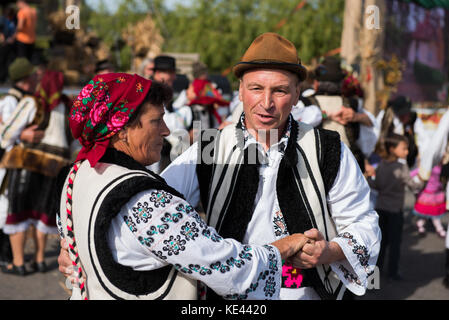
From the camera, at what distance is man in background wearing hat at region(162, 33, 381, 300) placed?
8.00ft

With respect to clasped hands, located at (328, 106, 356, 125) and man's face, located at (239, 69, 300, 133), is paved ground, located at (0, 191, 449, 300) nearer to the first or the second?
clasped hands, located at (328, 106, 356, 125)

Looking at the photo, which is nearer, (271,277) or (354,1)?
(271,277)

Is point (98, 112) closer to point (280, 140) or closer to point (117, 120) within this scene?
point (117, 120)

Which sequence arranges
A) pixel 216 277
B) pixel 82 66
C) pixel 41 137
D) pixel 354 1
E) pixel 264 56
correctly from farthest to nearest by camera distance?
1. pixel 82 66
2. pixel 354 1
3. pixel 41 137
4. pixel 264 56
5. pixel 216 277

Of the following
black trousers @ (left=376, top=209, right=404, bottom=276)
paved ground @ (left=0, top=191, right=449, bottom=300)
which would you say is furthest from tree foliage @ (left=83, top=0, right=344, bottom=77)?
black trousers @ (left=376, top=209, right=404, bottom=276)

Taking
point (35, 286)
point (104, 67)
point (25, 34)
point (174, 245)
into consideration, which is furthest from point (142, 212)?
point (25, 34)

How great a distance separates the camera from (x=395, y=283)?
5.96 meters

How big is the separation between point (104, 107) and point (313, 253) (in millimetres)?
1017

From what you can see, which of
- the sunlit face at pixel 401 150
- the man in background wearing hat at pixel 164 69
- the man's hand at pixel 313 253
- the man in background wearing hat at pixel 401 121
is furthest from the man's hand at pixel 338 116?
the man's hand at pixel 313 253
